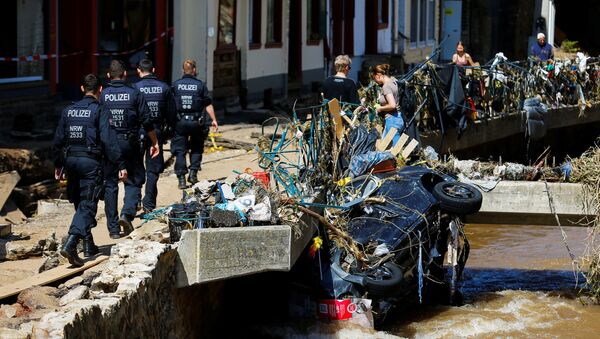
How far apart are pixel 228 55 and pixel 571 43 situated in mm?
17363

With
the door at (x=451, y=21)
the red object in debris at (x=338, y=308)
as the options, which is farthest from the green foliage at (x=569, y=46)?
the red object in debris at (x=338, y=308)

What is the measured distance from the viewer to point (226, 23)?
75.4ft

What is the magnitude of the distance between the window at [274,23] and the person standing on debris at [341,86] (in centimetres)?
1148

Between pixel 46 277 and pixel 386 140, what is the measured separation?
5.00 m

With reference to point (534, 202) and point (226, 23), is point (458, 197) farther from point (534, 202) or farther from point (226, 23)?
point (226, 23)

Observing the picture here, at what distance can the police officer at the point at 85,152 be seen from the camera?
10.6 m

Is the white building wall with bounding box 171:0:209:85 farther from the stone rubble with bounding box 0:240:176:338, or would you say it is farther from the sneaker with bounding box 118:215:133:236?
the stone rubble with bounding box 0:240:176:338

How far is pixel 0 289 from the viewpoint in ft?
29.3

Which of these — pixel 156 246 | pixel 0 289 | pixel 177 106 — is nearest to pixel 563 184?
pixel 177 106

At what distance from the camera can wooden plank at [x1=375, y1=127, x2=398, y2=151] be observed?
12953 millimetres

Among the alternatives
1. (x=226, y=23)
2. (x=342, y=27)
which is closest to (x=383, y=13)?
(x=342, y=27)

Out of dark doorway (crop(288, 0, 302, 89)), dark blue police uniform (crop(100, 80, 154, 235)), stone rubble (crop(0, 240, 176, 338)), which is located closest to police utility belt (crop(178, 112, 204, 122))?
dark blue police uniform (crop(100, 80, 154, 235))

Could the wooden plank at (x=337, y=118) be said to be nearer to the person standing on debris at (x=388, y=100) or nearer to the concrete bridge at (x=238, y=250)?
the person standing on debris at (x=388, y=100)

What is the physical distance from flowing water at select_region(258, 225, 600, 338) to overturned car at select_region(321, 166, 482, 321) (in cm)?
32
